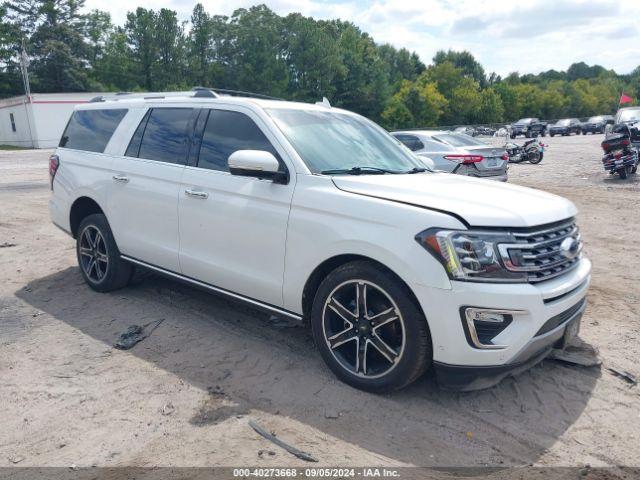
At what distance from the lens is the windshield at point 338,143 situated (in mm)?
4133

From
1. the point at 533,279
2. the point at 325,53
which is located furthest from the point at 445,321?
the point at 325,53

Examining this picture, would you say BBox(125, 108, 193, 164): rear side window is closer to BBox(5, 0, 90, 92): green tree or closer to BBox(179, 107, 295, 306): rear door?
BBox(179, 107, 295, 306): rear door

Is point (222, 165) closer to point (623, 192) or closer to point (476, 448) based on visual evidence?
point (476, 448)

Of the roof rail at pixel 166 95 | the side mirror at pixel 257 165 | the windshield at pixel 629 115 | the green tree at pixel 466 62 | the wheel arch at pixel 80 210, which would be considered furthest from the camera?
the green tree at pixel 466 62

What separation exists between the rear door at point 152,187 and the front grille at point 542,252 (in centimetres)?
282

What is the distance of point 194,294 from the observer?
18.7ft

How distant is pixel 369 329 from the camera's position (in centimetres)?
360

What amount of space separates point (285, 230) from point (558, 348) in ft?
6.72

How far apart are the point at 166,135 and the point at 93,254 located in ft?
5.42

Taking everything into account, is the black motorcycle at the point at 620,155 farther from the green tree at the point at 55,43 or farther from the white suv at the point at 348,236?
the green tree at the point at 55,43

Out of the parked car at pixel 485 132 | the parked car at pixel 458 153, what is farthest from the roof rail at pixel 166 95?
the parked car at pixel 485 132

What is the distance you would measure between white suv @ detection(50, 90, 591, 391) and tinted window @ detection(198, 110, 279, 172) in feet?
0.04

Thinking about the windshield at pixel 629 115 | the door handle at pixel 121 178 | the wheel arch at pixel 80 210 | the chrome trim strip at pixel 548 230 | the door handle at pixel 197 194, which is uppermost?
the chrome trim strip at pixel 548 230

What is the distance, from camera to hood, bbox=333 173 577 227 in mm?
3279
